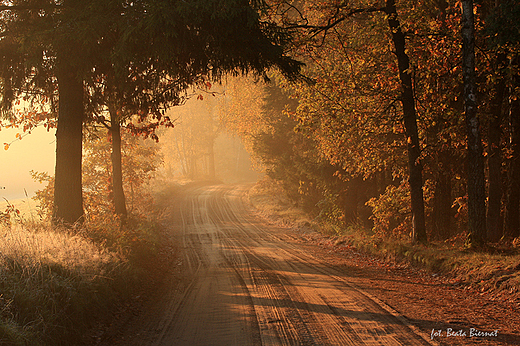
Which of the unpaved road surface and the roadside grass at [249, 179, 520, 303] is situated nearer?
the unpaved road surface

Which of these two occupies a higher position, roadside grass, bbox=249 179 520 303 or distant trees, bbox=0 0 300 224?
distant trees, bbox=0 0 300 224

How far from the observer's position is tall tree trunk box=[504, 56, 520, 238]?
9553 millimetres

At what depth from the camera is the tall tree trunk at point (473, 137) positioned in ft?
27.2

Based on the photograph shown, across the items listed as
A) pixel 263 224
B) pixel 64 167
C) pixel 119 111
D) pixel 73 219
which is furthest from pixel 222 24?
pixel 263 224

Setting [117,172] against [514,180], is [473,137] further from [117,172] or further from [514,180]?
[117,172]

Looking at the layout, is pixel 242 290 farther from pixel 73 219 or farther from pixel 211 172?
pixel 211 172

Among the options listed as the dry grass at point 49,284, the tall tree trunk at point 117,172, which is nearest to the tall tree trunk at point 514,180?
the dry grass at point 49,284

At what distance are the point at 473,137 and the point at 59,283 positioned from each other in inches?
345

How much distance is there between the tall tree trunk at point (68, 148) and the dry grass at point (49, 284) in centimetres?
133

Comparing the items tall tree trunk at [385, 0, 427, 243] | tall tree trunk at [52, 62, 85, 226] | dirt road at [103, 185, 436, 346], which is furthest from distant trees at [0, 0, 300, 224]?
dirt road at [103, 185, 436, 346]

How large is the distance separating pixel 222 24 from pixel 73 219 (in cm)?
583

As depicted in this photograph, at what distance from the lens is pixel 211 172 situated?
50.3 meters

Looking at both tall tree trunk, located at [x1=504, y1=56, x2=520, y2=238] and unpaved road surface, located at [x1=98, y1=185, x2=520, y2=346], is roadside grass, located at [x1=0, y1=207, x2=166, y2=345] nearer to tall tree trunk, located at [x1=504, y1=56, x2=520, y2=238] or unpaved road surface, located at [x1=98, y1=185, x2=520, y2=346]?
unpaved road surface, located at [x1=98, y1=185, x2=520, y2=346]

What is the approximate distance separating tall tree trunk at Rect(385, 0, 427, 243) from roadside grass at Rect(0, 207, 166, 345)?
24.6 feet
